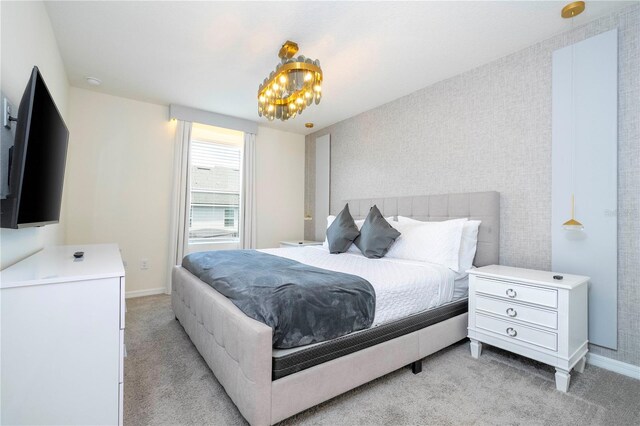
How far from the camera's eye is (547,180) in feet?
7.93

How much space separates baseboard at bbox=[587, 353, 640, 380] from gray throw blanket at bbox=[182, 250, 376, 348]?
6.01ft

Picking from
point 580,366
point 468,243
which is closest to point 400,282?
point 468,243

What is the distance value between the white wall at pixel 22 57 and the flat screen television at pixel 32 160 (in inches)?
5.8

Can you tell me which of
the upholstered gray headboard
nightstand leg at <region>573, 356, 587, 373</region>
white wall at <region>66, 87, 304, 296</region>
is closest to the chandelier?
the upholstered gray headboard

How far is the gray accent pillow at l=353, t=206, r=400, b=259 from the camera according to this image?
9.57 ft

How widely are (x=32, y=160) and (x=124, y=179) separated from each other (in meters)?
2.68

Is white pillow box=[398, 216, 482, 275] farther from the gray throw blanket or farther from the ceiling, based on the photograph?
the ceiling

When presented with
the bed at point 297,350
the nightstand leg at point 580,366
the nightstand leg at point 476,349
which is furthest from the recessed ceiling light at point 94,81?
the nightstand leg at point 580,366

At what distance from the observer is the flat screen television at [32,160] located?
4.33ft

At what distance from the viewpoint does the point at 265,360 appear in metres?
1.40

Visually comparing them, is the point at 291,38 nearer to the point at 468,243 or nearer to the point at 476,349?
the point at 468,243

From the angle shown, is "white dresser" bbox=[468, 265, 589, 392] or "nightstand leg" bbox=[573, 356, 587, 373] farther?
"nightstand leg" bbox=[573, 356, 587, 373]

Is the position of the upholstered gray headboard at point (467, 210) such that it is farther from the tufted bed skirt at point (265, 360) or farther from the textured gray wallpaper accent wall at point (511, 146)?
the tufted bed skirt at point (265, 360)

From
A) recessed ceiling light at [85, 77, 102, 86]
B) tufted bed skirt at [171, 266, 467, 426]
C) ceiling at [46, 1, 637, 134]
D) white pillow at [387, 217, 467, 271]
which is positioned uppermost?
ceiling at [46, 1, 637, 134]
